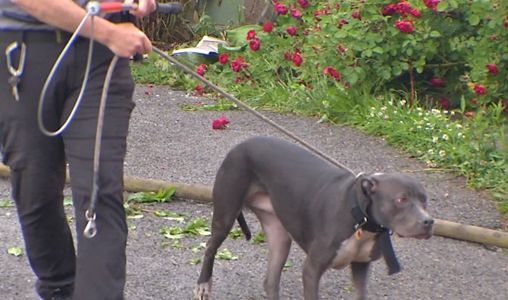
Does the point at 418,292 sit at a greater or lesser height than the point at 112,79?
lesser

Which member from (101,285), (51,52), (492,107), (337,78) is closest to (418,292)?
(101,285)

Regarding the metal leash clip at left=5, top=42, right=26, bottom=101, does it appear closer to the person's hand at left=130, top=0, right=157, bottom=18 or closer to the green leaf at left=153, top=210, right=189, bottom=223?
the person's hand at left=130, top=0, right=157, bottom=18

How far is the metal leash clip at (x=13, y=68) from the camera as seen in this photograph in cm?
434

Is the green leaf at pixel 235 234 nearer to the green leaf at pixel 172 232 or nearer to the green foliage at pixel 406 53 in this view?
the green leaf at pixel 172 232

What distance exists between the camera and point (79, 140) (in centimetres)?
434

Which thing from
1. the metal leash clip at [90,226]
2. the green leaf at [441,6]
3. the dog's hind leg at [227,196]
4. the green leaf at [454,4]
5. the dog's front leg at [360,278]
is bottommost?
the dog's front leg at [360,278]

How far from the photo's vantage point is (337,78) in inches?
375

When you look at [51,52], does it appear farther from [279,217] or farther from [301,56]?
[301,56]

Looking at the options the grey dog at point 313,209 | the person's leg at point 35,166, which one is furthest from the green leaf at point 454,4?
the person's leg at point 35,166

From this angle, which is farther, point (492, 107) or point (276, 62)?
point (276, 62)

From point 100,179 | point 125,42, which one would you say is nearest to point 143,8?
point 125,42

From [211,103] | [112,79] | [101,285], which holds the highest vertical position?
[112,79]

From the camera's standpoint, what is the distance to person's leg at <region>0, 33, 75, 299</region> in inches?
172

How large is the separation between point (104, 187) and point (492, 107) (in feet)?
16.3
